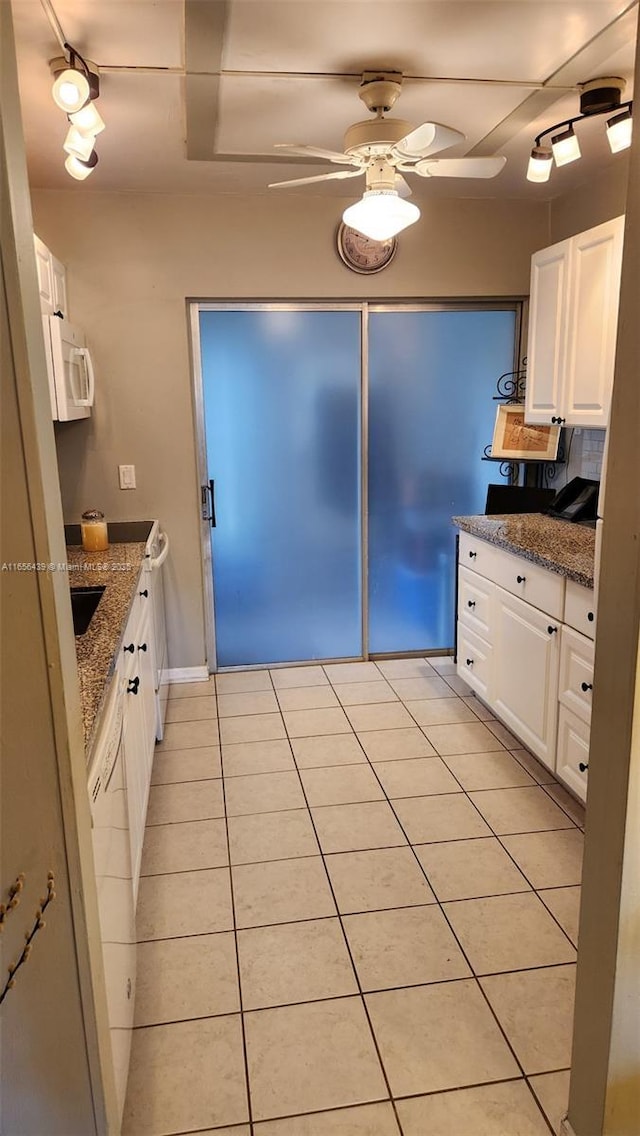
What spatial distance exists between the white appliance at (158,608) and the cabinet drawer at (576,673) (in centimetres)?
→ 163

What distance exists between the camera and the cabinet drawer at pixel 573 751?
2525 millimetres

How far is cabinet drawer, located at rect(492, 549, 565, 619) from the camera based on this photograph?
105 inches

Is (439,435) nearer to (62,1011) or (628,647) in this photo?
(628,647)

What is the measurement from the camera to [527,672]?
9.70 ft

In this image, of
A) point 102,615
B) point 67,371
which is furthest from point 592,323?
point 102,615

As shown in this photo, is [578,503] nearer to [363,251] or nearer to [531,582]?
[531,582]

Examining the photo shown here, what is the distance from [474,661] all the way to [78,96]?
2.67m

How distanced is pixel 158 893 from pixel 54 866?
4.34ft

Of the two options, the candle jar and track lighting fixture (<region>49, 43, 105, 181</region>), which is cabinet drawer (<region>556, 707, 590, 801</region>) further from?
track lighting fixture (<region>49, 43, 105, 181</region>)

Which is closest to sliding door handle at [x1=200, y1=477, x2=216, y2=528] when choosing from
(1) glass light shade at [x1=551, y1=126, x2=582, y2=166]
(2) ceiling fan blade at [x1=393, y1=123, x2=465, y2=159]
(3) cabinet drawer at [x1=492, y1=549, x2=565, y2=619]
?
(3) cabinet drawer at [x1=492, y1=549, x2=565, y2=619]

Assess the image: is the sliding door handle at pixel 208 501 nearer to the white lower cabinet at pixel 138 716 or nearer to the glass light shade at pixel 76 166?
the white lower cabinet at pixel 138 716

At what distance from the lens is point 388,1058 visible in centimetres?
175

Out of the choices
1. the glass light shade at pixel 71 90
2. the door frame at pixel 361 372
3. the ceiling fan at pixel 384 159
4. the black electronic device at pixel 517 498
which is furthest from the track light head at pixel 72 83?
the black electronic device at pixel 517 498

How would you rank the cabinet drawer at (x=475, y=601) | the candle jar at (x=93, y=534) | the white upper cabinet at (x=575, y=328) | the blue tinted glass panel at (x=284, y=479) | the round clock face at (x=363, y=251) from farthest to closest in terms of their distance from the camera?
1. the blue tinted glass panel at (x=284, y=479)
2. the round clock face at (x=363, y=251)
3. the cabinet drawer at (x=475, y=601)
4. the candle jar at (x=93, y=534)
5. the white upper cabinet at (x=575, y=328)
